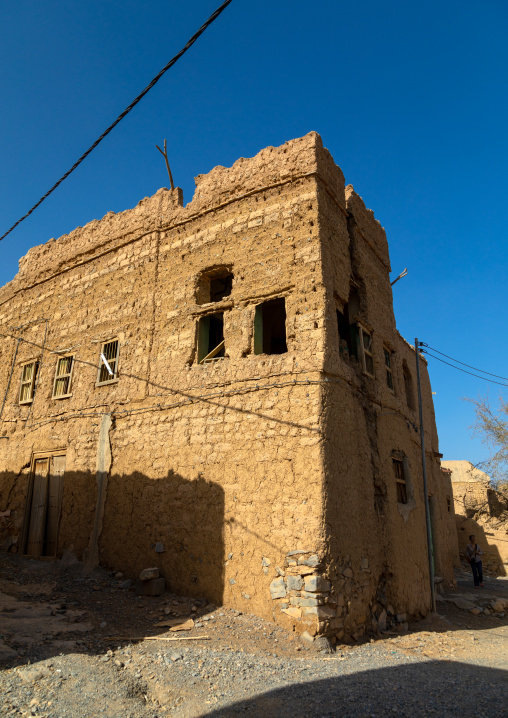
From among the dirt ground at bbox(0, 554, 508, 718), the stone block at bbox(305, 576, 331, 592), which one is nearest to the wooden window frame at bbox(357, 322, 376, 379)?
the stone block at bbox(305, 576, 331, 592)

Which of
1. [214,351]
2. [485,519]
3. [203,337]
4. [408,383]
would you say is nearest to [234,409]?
[214,351]

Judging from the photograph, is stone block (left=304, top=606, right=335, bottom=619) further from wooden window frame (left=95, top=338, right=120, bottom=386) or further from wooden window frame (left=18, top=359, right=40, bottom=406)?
wooden window frame (left=18, top=359, right=40, bottom=406)

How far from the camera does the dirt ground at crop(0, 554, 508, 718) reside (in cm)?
433

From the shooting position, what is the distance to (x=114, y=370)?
1008 centimetres

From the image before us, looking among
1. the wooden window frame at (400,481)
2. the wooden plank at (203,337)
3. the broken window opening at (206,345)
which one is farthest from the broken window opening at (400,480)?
the wooden plank at (203,337)

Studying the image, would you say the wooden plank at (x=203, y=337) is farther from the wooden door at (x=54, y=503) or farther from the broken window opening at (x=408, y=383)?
the broken window opening at (x=408, y=383)

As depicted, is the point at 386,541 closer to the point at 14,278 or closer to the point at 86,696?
the point at 86,696

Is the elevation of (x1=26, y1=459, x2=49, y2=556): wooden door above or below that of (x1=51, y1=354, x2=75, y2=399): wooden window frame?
below

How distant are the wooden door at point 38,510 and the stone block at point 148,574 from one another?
343 cm

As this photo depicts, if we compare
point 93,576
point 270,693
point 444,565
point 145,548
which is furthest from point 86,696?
point 444,565

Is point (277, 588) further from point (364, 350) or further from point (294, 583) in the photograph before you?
point (364, 350)

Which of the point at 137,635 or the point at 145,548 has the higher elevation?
the point at 145,548

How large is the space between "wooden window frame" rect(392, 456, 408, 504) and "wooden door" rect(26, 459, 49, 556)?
7371 millimetres

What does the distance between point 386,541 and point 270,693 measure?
13.3 ft
